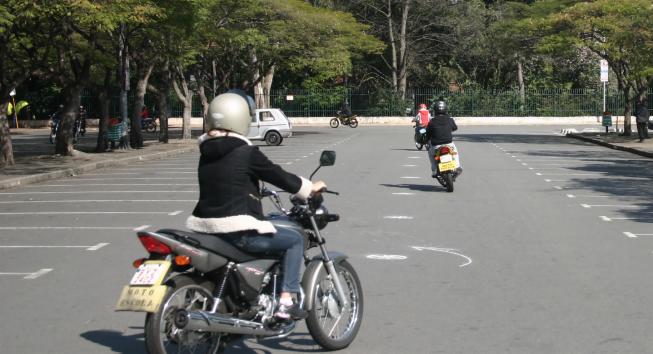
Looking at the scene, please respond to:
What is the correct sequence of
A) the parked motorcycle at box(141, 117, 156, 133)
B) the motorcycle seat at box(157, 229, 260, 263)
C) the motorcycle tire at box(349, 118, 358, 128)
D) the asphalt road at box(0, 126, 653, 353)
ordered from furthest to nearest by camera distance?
the motorcycle tire at box(349, 118, 358, 128)
the parked motorcycle at box(141, 117, 156, 133)
the asphalt road at box(0, 126, 653, 353)
the motorcycle seat at box(157, 229, 260, 263)

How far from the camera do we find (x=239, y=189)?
6.00m

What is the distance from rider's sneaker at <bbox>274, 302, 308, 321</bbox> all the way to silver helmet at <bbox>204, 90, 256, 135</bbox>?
1.08 metres

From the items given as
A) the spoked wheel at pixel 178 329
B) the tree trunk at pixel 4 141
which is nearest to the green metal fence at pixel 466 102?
the tree trunk at pixel 4 141

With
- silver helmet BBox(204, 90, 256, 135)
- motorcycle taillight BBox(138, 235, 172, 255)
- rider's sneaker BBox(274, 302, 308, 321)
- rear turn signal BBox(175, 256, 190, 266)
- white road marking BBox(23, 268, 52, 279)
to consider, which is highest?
silver helmet BBox(204, 90, 256, 135)

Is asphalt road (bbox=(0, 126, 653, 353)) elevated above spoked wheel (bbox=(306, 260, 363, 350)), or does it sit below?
below

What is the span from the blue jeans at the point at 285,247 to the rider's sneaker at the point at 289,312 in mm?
97

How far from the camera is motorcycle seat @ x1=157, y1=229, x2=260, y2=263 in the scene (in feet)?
18.8

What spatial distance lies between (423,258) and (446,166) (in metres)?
7.41

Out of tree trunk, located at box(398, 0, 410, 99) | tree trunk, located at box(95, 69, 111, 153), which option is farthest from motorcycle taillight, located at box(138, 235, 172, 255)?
tree trunk, located at box(398, 0, 410, 99)

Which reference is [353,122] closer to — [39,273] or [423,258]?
[423,258]

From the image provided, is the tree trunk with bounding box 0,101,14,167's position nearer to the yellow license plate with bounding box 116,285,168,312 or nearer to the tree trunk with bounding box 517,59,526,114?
the yellow license plate with bounding box 116,285,168,312

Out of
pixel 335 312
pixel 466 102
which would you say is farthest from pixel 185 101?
pixel 335 312

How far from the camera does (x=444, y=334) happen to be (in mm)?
7117

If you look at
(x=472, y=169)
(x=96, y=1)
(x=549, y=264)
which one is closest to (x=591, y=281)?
(x=549, y=264)
